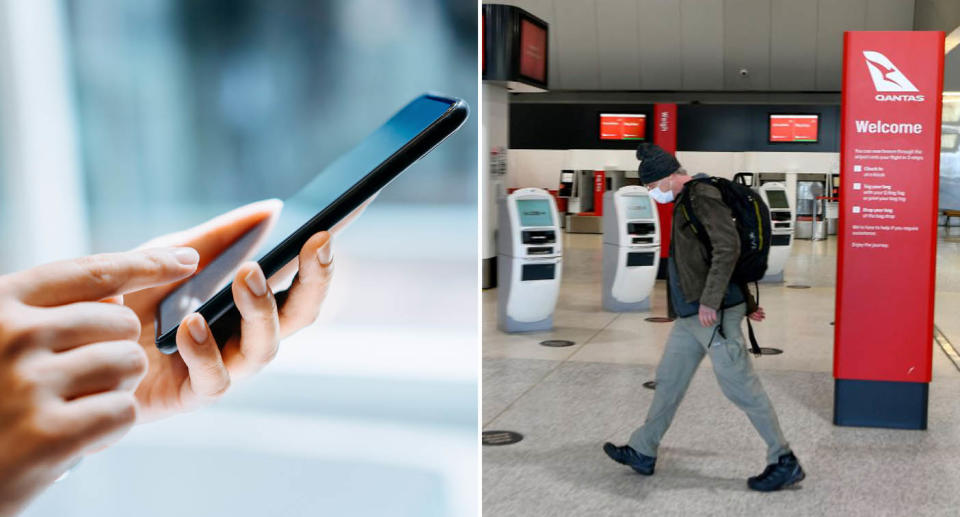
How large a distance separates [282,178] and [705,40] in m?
22.2

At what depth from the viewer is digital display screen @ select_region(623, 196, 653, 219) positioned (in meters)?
9.80

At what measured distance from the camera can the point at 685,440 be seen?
16.6 feet

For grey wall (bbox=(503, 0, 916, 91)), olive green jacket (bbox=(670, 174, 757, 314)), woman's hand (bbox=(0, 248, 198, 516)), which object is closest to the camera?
woman's hand (bbox=(0, 248, 198, 516))

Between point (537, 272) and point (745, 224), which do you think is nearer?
point (745, 224)

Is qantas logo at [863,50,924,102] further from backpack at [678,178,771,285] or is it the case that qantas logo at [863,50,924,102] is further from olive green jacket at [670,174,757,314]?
olive green jacket at [670,174,757,314]

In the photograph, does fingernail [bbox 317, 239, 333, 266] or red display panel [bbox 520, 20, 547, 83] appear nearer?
fingernail [bbox 317, 239, 333, 266]

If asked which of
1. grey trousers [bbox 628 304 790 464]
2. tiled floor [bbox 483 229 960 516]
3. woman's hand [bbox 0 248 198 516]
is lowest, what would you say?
tiled floor [bbox 483 229 960 516]

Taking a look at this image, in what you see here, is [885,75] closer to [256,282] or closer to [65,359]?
[256,282]

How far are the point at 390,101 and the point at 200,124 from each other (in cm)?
27

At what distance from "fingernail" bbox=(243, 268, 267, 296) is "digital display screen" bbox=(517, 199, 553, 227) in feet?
23.8

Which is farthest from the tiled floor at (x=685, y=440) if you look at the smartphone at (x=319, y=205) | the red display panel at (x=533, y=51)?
the red display panel at (x=533, y=51)

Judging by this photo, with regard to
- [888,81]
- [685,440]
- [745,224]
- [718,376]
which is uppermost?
[888,81]

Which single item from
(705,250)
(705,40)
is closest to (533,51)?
(705,250)

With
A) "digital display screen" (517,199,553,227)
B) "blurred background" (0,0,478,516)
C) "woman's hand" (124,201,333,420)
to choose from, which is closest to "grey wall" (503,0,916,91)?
"digital display screen" (517,199,553,227)
